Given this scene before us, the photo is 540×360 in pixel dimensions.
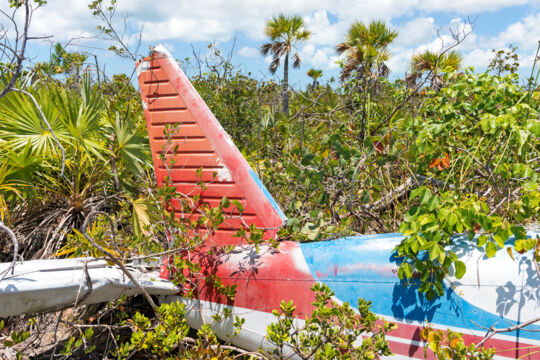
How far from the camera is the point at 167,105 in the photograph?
3.66 m

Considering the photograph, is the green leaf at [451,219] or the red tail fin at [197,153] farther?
the red tail fin at [197,153]

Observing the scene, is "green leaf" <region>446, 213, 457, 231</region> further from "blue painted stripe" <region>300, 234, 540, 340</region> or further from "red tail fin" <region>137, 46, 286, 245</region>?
"red tail fin" <region>137, 46, 286, 245</region>

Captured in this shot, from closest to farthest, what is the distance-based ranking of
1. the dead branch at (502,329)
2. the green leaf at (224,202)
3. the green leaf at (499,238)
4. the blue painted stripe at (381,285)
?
1. the dead branch at (502,329)
2. the green leaf at (499,238)
3. the blue painted stripe at (381,285)
4. the green leaf at (224,202)

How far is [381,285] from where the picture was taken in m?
2.60

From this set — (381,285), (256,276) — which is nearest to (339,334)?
(381,285)

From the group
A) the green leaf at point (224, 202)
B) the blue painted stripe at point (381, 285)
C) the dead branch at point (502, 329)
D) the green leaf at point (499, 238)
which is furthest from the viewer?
the green leaf at point (224, 202)

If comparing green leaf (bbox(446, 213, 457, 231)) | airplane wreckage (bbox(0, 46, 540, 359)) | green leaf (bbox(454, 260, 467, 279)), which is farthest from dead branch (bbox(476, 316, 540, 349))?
green leaf (bbox(446, 213, 457, 231))

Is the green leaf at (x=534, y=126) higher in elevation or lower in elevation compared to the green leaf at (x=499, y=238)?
higher

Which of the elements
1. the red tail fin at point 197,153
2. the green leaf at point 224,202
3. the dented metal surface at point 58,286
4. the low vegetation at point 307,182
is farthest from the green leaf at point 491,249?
the dented metal surface at point 58,286

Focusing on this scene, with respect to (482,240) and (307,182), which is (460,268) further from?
(307,182)

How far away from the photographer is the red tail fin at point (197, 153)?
3422 millimetres

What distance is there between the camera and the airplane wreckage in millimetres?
2262

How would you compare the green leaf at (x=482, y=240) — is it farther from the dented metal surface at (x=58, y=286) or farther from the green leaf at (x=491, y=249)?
the dented metal surface at (x=58, y=286)

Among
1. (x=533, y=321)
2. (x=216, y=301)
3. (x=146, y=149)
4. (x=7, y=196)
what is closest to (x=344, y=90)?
(x=146, y=149)
